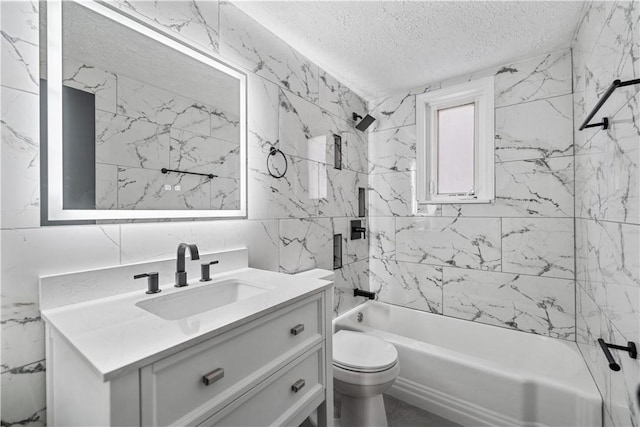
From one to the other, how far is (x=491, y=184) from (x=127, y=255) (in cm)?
247

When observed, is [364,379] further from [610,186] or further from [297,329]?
[610,186]

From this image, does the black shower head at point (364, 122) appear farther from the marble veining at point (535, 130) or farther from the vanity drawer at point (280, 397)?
the vanity drawer at point (280, 397)

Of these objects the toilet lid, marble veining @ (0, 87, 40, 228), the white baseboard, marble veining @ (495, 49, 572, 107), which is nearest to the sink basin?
marble veining @ (0, 87, 40, 228)

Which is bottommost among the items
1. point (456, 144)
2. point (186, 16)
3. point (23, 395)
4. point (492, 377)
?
point (492, 377)

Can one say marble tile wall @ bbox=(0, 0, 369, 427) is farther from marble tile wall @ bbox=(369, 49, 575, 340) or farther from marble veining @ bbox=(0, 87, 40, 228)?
marble tile wall @ bbox=(369, 49, 575, 340)

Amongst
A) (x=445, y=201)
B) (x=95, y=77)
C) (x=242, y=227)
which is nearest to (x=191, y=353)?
(x=242, y=227)

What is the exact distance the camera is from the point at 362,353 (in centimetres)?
178

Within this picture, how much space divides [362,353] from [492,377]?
2.43ft

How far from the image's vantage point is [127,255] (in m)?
1.18

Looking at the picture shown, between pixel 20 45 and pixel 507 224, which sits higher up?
pixel 20 45

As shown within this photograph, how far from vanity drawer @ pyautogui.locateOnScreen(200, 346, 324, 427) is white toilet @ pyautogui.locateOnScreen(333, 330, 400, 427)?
0.39m

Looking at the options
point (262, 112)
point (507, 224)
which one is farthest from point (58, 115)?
point (507, 224)

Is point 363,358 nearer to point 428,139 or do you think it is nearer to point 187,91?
point 187,91

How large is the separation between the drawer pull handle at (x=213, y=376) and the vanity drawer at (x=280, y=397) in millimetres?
107
